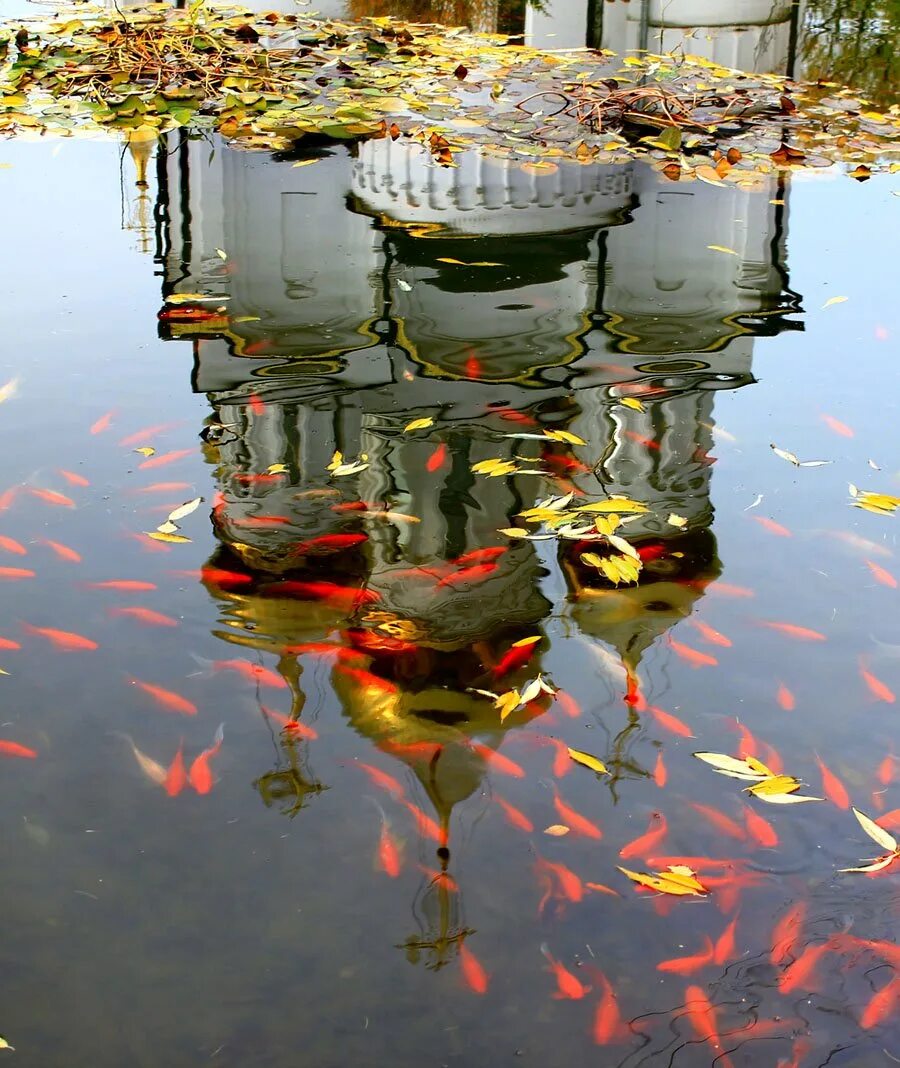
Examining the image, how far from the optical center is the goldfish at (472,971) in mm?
1803

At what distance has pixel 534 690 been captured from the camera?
95.2 inches

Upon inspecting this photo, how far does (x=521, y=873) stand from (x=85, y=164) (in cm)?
497

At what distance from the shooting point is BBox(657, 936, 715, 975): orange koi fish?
72.4 inches

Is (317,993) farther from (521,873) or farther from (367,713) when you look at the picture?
(367,713)

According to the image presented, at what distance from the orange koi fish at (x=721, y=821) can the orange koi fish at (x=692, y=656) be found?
452mm

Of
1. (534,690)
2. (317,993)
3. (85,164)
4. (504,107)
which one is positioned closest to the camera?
(317,993)

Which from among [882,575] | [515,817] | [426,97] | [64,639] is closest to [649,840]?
[515,817]

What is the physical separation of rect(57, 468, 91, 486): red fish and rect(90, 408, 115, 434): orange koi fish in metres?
0.24

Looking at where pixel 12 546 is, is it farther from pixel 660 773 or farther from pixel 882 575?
pixel 882 575

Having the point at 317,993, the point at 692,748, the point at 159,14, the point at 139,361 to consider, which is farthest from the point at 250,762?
the point at 159,14

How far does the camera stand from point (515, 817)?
212 cm

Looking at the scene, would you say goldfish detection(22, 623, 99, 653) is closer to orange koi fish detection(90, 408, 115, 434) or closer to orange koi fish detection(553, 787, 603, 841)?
orange koi fish detection(90, 408, 115, 434)

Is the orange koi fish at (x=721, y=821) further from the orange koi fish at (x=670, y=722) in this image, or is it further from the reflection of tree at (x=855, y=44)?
the reflection of tree at (x=855, y=44)

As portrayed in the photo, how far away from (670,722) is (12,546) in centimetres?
168
